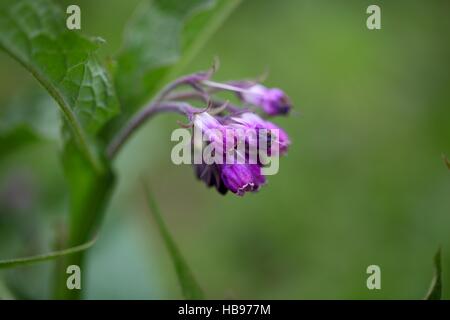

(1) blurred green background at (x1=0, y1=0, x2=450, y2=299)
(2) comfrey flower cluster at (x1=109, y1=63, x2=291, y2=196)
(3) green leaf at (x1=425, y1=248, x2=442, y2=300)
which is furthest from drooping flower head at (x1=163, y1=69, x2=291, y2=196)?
(1) blurred green background at (x1=0, y1=0, x2=450, y2=299)

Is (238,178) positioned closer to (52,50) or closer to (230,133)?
(230,133)

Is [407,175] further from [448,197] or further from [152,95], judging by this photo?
[152,95]

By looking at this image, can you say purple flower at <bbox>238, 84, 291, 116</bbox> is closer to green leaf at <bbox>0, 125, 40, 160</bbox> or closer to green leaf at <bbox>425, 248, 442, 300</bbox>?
green leaf at <bbox>425, 248, 442, 300</bbox>

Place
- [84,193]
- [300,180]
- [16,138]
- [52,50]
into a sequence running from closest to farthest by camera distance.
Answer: [52,50]
[84,193]
[16,138]
[300,180]

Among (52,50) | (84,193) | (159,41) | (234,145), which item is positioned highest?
(159,41)

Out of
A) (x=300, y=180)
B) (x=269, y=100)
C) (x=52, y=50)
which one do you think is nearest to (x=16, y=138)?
(x=52, y=50)

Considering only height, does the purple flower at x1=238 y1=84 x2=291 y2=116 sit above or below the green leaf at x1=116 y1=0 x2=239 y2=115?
below

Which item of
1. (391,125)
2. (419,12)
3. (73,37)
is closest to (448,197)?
(391,125)
